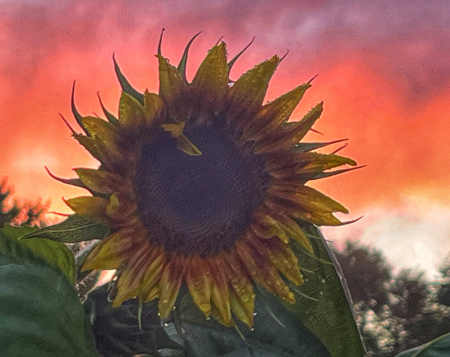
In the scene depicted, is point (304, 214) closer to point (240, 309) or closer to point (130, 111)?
point (240, 309)

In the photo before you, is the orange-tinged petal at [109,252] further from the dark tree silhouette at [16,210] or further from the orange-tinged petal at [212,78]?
the dark tree silhouette at [16,210]

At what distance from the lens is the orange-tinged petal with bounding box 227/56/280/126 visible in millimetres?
868

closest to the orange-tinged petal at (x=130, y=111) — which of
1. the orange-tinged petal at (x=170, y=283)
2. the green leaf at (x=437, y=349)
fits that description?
the orange-tinged petal at (x=170, y=283)

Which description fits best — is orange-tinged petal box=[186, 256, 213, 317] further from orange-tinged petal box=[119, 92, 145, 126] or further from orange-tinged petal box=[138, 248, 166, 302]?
orange-tinged petal box=[119, 92, 145, 126]

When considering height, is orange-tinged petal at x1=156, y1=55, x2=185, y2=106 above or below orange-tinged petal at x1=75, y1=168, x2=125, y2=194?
above

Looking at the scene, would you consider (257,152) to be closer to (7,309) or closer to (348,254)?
(7,309)

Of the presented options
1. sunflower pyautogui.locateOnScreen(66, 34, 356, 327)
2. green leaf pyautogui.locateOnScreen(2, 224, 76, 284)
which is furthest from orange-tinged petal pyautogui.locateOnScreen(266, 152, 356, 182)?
green leaf pyautogui.locateOnScreen(2, 224, 76, 284)

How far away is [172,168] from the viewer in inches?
36.9

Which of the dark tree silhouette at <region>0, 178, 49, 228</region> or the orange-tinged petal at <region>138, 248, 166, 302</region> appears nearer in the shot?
the orange-tinged petal at <region>138, 248, 166, 302</region>

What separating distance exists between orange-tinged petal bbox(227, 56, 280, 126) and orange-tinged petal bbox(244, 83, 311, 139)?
0.02 meters

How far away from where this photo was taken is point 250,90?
2.91 feet

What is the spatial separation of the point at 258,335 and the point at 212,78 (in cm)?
35

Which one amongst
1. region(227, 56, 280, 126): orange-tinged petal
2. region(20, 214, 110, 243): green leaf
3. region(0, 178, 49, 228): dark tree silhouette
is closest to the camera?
region(20, 214, 110, 243): green leaf

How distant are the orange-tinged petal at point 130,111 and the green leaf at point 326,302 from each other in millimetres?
273
